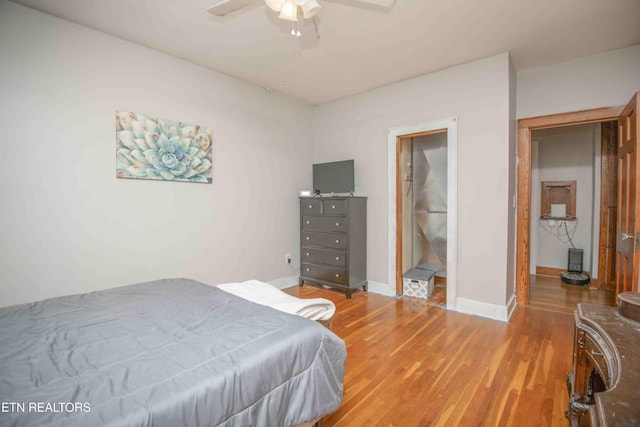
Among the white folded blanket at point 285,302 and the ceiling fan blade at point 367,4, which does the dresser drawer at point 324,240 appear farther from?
the ceiling fan blade at point 367,4

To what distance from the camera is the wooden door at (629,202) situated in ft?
7.22

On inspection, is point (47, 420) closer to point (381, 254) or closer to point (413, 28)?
point (413, 28)

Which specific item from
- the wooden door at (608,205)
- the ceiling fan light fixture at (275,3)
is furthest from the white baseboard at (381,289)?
the ceiling fan light fixture at (275,3)

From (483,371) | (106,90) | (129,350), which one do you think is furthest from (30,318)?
(483,371)

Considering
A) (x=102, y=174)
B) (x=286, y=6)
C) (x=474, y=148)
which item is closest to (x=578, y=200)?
(x=474, y=148)

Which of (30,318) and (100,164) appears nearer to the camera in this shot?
(30,318)

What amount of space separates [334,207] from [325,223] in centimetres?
26

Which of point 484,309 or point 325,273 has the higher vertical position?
point 325,273

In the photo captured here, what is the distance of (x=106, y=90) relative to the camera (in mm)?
2609

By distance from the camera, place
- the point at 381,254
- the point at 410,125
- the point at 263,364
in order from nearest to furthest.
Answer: the point at 263,364
the point at 410,125
the point at 381,254

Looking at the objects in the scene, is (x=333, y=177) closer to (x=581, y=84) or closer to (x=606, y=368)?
(x=581, y=84)

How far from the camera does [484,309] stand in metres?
3.12

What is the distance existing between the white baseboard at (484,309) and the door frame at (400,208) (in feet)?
0.28

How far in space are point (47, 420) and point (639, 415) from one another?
157 centimetres
